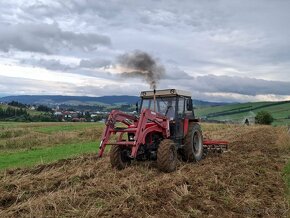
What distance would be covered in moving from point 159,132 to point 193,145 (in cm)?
231

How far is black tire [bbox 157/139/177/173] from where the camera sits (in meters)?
11.4

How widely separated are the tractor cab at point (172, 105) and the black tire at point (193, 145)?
11.8 inches

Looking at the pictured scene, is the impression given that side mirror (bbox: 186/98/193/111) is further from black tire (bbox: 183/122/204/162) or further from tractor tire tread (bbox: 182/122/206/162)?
tractor tire tread (bbox: 182/122/206/162)

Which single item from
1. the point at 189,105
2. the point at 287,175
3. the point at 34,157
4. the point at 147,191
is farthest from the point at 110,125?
the point at 34,157

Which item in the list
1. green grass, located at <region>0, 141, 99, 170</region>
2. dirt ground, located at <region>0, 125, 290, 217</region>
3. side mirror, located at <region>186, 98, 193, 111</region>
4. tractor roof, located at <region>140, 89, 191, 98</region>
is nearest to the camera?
dirt ground, located at <region>0, 125, 290, 217</region>

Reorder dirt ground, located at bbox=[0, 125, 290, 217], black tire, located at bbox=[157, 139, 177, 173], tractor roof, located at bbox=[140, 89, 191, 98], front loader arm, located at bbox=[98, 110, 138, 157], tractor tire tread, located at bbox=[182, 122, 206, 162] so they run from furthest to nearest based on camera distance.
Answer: tractor tire tread, located at bbox=[182, 122, 206, 162], tractor roof, located at bbox=[140, 89, 191, 98], front loader arm, located at bbox=[98, 110, 138, 157], black tire, located at bbox=[157, 139, 177, 173], dirt ground, located at bbox=[0, 125, 290, 217]

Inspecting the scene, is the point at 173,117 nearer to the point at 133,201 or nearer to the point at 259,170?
the point at 259,170

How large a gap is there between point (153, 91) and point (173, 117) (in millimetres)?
1112

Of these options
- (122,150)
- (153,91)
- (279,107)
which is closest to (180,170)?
(122,150)

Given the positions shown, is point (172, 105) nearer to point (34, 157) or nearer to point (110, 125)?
point (110, 125)


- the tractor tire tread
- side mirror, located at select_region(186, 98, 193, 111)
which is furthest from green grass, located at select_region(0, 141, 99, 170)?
side mirror, located at select_region(186, 98, 193, 111)

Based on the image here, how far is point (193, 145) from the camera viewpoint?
1453 centimetres

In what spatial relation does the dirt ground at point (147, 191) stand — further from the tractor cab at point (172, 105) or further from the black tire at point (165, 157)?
the tractor cab at point (172, 105)

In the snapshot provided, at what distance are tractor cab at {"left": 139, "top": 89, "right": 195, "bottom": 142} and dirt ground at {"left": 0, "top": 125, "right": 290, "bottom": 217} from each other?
4.16 feet
